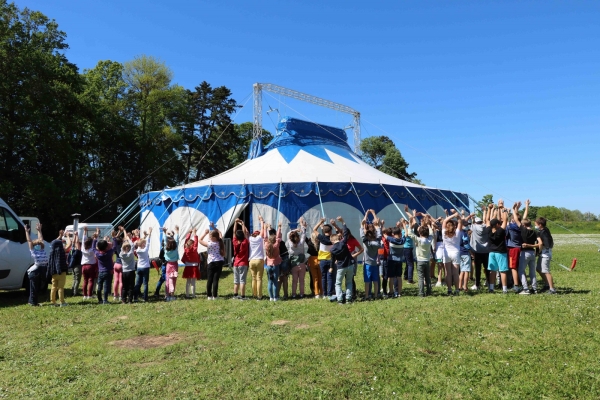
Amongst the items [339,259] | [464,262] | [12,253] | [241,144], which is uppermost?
[241,144]

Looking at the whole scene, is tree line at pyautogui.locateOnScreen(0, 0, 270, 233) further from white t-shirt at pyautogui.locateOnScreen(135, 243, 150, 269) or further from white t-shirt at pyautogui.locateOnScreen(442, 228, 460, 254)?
white t-shirt at pyautogui.locateOnScreen(442, 228, 460, 254)

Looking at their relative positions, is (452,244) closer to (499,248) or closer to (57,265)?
(499,248)

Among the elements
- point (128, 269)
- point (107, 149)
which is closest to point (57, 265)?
point (128, 269)

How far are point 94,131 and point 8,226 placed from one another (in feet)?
58.3

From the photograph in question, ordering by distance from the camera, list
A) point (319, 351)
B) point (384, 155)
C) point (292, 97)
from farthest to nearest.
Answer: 1. point (384, 155)
2. point (292, 97)
3. point (319, 351)

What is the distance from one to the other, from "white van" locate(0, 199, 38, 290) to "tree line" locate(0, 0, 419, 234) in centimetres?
1071

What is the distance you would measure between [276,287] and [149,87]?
1054 inches

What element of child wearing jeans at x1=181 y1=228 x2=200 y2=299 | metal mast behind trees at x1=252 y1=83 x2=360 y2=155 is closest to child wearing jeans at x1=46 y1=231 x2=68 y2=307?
child wearing jeans at x1=181 y1=228 x2=200 y2=299

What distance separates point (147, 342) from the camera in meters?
5.05

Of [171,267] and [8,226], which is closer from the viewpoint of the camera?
[171,267]

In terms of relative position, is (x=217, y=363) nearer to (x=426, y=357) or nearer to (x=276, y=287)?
(x=426, y=357)

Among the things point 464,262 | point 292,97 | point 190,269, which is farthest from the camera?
point 292,97

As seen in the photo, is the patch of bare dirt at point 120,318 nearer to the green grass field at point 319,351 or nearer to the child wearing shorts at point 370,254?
the green grass field at point 319,351

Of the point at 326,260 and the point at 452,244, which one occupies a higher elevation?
the point at 452,244
